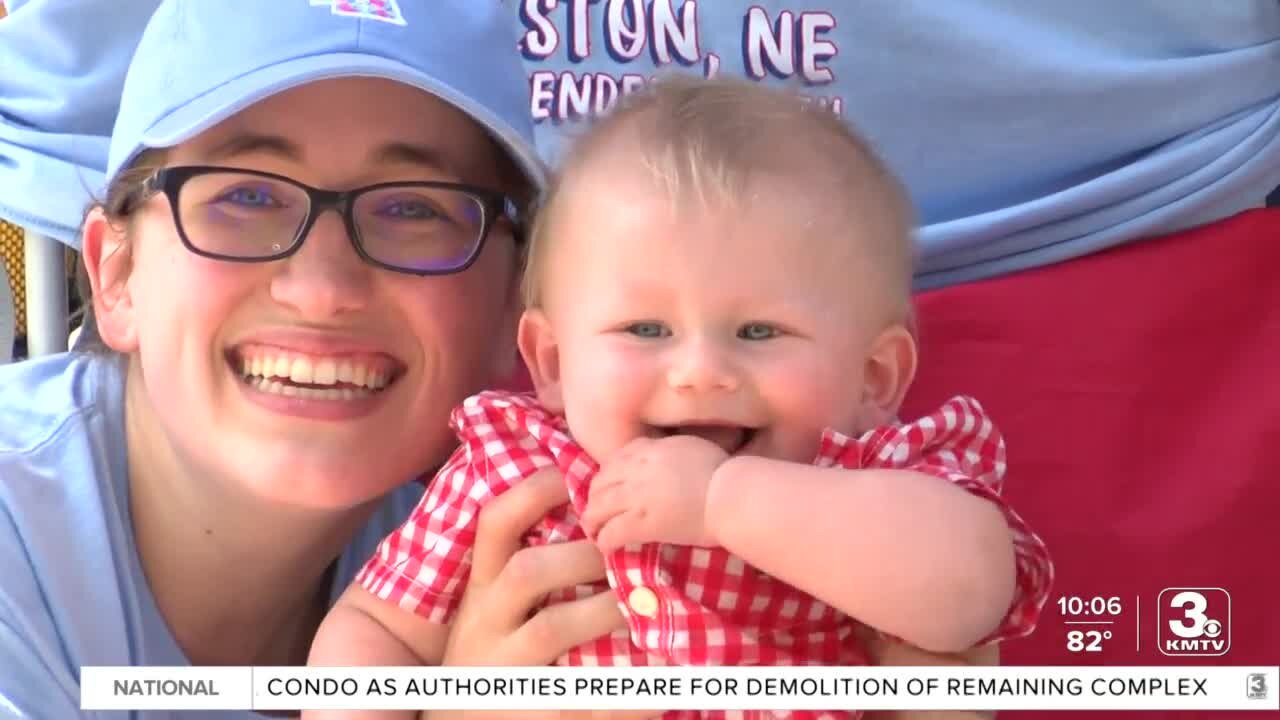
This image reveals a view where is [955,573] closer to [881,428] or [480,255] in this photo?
[881,428]

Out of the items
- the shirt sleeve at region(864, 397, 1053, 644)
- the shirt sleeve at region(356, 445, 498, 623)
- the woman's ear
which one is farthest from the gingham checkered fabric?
the shirt sleeve at region(864, 397, 1053, 644)

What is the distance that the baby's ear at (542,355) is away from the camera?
0.69 m

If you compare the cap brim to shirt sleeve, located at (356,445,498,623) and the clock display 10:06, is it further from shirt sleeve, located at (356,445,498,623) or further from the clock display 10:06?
the clock display 10:06

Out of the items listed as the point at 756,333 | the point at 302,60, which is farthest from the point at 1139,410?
the point at 302,60

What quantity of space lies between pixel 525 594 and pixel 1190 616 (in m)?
0.41

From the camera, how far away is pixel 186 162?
2.49 ft

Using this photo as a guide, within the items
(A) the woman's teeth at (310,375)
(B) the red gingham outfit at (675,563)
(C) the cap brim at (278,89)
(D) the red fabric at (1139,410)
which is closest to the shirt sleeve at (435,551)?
(B) the red gingham outfit at (675,563)

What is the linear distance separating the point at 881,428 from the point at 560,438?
170 mm

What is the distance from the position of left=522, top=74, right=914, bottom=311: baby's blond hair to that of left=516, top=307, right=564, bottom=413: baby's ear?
0.05ft

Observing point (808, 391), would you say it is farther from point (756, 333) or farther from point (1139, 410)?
point (1139, 410)

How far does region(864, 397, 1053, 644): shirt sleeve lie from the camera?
23.9 inches

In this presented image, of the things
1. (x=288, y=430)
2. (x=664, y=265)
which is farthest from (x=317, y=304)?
(x=664, y=265)

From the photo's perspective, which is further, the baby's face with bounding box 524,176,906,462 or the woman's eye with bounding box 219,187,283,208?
the woman's eye with bounding box 219,187,283,208

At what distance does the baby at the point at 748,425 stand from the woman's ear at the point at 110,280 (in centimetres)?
30
